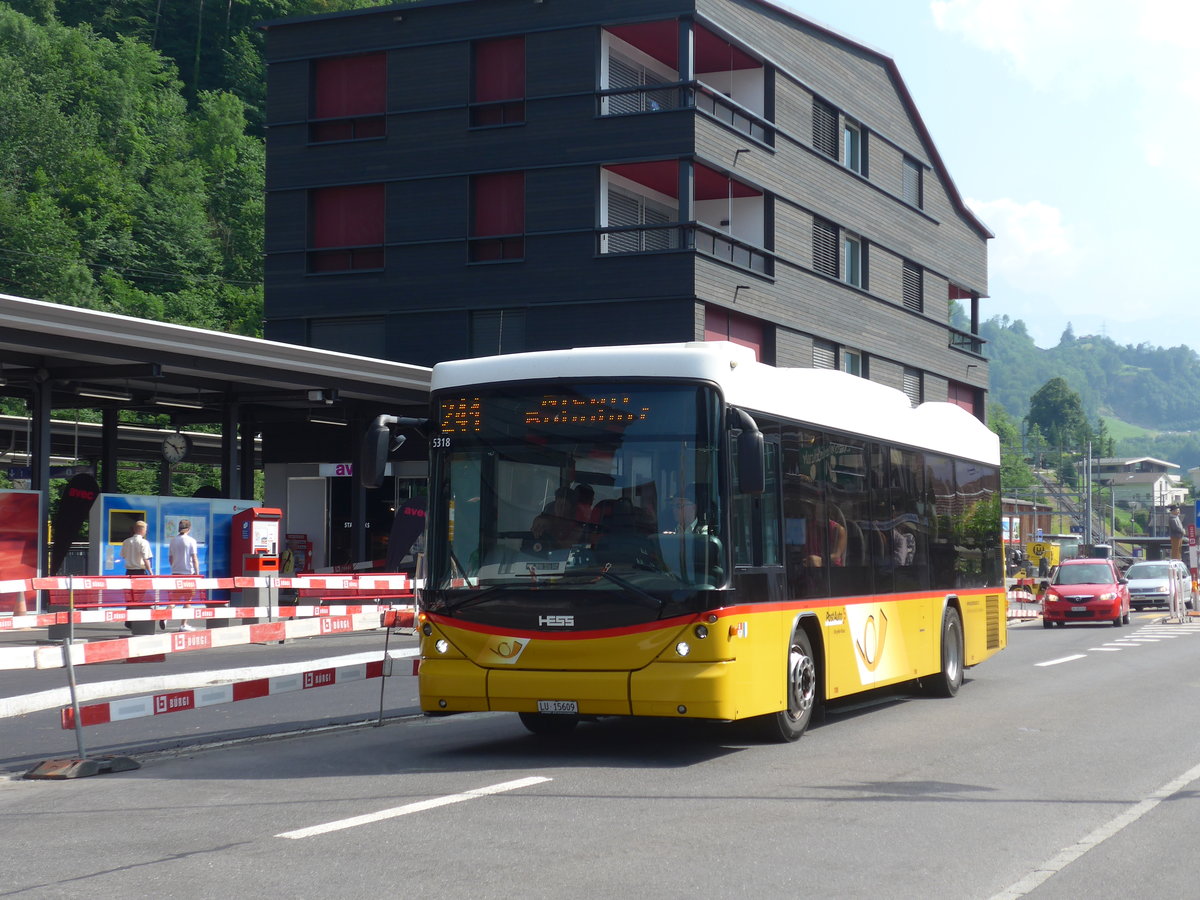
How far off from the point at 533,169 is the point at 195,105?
4548 cm

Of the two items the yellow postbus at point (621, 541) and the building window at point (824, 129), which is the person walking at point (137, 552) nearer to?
the yellow postbus at point (621, 541)

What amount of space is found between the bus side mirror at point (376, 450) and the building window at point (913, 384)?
39358 mm

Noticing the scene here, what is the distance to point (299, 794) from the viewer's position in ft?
28.9

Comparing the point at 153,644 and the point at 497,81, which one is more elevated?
the point at 497,81

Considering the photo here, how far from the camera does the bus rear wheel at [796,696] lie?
36.8ft

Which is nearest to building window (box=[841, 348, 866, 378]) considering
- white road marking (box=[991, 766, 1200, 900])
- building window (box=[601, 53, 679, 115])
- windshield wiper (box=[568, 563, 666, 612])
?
building window (box=[601, 53, 679, 115])

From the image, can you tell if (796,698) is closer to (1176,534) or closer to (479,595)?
(479,595)

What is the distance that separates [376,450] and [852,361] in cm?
3578

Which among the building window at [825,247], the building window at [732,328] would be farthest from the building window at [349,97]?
the building window at [825,247]

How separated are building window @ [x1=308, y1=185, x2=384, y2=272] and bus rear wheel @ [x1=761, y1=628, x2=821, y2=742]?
29.3 m

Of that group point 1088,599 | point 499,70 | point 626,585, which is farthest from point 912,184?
point 626,585

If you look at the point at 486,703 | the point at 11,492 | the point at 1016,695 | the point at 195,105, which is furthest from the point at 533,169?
the point at 195,105

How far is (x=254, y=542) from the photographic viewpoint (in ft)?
88.7

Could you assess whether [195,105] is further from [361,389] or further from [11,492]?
[11,492]
